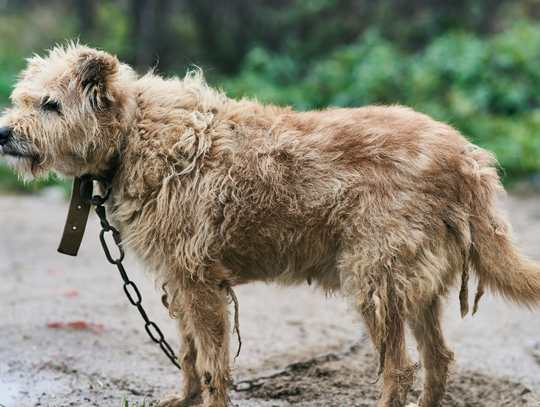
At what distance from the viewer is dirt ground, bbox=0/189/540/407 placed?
394 centimetres

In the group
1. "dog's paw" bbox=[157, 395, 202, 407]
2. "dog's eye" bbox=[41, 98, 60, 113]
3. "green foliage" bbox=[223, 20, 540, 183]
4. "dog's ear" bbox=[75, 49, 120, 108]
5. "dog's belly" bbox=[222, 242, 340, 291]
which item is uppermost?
"green foliage" bbox=[223, 20, 540, 183]

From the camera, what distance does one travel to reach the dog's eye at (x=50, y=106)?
3160 mm

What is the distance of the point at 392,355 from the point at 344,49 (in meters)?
12.2

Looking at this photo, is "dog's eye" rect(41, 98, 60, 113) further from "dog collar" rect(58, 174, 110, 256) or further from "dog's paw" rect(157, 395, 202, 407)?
"dog's paw" rect(157, 395, 202, 407)

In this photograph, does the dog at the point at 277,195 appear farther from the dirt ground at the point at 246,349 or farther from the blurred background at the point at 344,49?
the blurred background at the point at 344,49

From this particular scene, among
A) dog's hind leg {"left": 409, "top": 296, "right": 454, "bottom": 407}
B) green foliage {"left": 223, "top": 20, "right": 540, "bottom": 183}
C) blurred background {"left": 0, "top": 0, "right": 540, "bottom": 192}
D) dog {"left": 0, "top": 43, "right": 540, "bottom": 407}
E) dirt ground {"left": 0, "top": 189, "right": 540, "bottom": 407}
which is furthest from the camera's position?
blurred background {"left": 0, "top": 0, "right": 540, "bottom": 192}

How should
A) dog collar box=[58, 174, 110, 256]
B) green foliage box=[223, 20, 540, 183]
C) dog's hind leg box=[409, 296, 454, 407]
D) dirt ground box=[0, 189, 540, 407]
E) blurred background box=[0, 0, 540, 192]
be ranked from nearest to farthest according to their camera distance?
dog collar box=[58, 174, 110, 256], dog's hind leg box=[409, 296, 454, 407], dirt ground box=[0, 189, 540, 407], green foliage box=[223, 20, 540, 183], blurred background box=[0, 0, 540, 192]

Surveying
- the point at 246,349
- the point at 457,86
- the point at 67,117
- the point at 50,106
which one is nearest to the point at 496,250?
the point at 246,349

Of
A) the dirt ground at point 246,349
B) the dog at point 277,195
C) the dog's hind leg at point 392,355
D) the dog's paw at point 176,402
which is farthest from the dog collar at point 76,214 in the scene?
the dog's hind leg at point 392,355

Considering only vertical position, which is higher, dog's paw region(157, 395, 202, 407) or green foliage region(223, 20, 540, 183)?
green foliage region(223, 20, 540, 183)

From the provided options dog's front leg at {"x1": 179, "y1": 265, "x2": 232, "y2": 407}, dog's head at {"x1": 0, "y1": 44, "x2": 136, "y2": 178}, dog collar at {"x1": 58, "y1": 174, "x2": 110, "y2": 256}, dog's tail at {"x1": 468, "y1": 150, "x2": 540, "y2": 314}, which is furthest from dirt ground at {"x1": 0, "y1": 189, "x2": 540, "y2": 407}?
dog's head at {"x1": 0, "y1": 44, "x2": 136, "y2": 178}

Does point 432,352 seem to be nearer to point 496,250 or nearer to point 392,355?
point 392,355

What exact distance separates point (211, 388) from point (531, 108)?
10158mm

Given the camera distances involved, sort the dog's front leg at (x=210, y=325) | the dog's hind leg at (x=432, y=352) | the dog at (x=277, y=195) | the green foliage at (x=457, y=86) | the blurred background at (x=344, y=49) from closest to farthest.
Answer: the dog at (x=277, y=195)
the dog's front leg at (x=210, y=325)
the dog's hind leg at (x=432, y=352)
the green foliage at (x=457, y=86)
the blurred background at (x=344, y=49)
